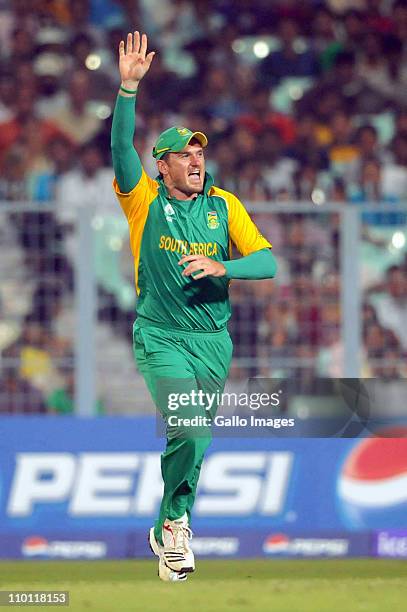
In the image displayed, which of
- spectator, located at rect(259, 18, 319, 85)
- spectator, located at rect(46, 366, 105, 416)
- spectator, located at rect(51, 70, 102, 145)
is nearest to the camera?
spectator, located at rect(46, 366, 105, 416)

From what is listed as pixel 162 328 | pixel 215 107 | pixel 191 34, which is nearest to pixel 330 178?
pixel 215 107

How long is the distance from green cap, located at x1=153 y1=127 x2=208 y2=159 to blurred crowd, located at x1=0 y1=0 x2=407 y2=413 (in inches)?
126

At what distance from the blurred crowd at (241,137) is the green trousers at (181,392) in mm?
3157

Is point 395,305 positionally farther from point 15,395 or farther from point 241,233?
point 241,233

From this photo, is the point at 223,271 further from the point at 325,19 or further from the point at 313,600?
the point at 325,19

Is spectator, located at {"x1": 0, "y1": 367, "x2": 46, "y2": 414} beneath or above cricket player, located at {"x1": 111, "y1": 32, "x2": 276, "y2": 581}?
beneath

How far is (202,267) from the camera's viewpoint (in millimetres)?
6773

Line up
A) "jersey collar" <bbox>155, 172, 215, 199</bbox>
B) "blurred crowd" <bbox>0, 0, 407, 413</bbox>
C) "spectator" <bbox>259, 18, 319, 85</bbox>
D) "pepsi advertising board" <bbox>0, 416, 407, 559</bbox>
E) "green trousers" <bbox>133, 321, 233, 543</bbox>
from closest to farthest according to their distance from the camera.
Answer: "green trousers" <bbox>133, 321, 233, 543</bbox> → "jersey collar" <bbox>155, 172, 215, 199</bbox> → "pepsi advertising board" <bbox>0, 416, 407, 559</bbox> → "blurred crowd" <bbox>0, 0, 407, 413</bbox> → "spectator" <bbox>259, 18, 319, 85</bbox>

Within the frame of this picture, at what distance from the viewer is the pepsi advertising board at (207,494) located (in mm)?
9711

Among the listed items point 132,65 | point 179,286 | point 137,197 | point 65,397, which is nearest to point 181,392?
point 179,286

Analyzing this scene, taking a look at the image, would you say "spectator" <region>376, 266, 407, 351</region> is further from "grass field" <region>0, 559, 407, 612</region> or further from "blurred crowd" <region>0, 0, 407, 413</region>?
"grass field" <region>0, 559, 407, 612</region>

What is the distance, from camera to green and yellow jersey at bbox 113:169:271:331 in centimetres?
716

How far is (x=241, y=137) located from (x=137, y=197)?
20.1ft

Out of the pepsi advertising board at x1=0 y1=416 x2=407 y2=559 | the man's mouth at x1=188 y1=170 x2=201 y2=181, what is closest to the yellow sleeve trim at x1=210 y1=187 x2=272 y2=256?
the man's mouth at x1=188 y1=170 x2=201 y2=181
